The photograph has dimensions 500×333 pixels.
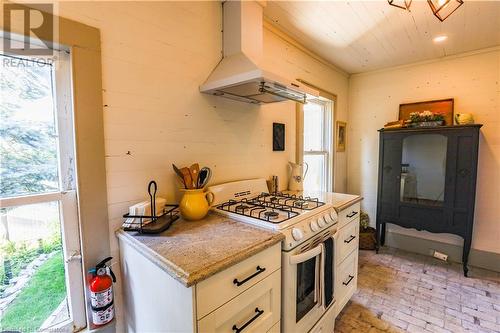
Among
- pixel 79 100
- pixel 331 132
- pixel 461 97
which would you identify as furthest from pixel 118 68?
pixel 461 97

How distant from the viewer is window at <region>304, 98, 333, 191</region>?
3049mm

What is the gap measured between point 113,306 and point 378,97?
3.69 meters

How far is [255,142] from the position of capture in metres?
2.08

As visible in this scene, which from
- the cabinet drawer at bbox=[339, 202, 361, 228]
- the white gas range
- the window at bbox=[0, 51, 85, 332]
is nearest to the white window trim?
the cabinet drawer at bbox=[339, 202, 361, 228]

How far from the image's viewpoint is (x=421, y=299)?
2102 millimetres

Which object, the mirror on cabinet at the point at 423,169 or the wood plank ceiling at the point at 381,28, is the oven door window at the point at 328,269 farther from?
the mirror on cabinet at the point at 423,169

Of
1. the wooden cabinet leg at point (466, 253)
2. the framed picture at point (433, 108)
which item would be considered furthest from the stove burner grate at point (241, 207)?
the framed picture at point (433, 108)

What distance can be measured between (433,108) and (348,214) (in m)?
2.12

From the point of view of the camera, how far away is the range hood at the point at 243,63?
145 centimetres

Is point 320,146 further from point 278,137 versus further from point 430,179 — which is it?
point 430,179

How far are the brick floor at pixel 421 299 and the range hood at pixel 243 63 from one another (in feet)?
6.00

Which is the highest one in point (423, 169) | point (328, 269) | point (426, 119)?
point (426, 119)

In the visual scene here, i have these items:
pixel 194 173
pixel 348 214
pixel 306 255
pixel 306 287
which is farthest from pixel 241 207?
pixel 348 214

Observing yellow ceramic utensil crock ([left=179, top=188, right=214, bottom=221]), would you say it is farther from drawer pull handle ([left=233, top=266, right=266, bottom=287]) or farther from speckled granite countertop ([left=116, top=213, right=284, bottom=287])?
drawer pull handle ([left=233, top=266, right=266, bottom=287])
